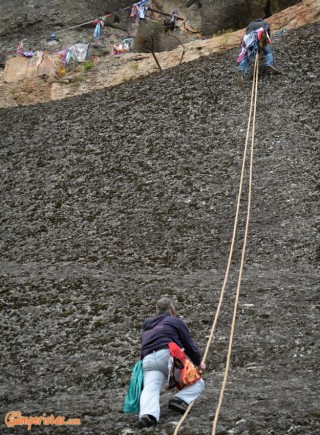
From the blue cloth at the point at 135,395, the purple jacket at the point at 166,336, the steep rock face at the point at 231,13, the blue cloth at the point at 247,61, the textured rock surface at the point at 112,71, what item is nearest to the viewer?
the blue cloth at the point at 135,395

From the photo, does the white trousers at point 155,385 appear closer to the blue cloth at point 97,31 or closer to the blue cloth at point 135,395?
the blue cloth at point 135,395

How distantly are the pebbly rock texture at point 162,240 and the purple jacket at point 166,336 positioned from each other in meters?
0.61

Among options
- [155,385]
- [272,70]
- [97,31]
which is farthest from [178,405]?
[97,31]

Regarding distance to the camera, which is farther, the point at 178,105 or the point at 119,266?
the point at 178,105

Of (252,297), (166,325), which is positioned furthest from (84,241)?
(166,325)

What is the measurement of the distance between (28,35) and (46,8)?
1.40 metres

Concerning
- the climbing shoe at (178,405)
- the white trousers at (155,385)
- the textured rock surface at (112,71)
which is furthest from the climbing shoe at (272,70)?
the climbing shoe at (178,405)

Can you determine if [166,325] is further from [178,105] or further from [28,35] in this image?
[28,35]

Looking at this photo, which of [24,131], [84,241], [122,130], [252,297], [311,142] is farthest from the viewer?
[24,131]

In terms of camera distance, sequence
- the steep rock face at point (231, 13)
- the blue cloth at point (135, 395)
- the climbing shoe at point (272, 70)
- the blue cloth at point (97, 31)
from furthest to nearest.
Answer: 1. the steep rock face at point (231, 13)
2. the blue cloth at point (97, 31)
3. the climbing shoe at point (272, 70)
4. the blue cloth at point (135, 395)

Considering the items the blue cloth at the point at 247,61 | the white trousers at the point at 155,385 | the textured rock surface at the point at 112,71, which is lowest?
the textured rock surface at the point at 112,71

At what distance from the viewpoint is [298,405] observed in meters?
6.81

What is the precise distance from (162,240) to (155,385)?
5.40m

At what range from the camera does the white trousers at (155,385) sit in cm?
650
